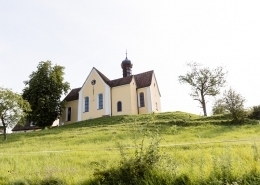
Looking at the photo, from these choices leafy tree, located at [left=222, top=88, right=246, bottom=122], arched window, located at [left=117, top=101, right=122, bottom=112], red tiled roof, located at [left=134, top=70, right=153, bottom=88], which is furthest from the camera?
red tiled roof, located at [left=134, top=70, right=153, bottom=88]

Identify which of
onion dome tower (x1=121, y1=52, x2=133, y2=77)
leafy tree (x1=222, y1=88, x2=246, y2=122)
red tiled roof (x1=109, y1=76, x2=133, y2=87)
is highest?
onion dome tower (x1=121, y1=52, x2=133, y2=77)

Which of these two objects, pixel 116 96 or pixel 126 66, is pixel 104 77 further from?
pixel 116 96

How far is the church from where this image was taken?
4131cm

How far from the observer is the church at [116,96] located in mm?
41312

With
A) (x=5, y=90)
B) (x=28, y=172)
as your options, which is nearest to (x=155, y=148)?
(x=28, y=172)

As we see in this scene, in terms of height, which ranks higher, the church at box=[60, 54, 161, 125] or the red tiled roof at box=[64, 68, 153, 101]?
the red tiled roof at box=[64, 68, 153, 101]

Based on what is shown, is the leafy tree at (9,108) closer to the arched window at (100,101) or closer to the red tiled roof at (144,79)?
the arched window at (100,101)

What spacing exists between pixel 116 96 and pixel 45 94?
12254 mm

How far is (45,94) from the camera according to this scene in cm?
4416

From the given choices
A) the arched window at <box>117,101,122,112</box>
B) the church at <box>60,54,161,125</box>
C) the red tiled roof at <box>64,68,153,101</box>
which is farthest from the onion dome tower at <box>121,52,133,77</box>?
the arched window at <box>117,101,122,112</box>

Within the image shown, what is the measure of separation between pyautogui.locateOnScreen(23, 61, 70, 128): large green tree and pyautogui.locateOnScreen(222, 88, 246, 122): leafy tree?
1114 inches

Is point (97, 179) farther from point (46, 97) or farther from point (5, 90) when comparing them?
point (46, 97)

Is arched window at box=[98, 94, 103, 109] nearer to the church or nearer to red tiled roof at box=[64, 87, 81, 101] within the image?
the church

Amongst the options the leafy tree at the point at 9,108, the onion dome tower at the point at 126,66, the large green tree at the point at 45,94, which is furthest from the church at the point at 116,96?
the leafy tree at the point at 9,108
